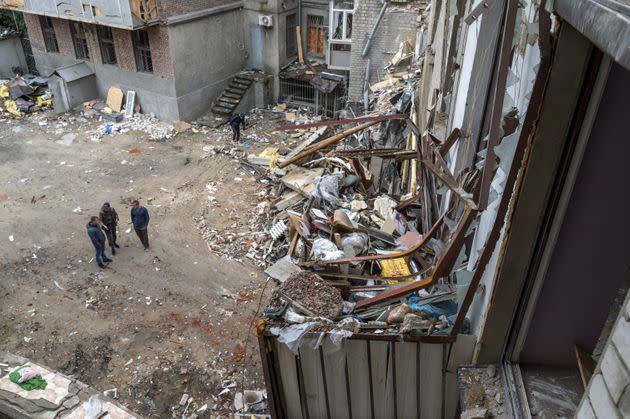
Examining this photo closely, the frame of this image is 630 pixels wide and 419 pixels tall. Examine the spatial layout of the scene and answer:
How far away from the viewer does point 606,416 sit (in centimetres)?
168

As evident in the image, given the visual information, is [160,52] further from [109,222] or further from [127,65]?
[109,222]

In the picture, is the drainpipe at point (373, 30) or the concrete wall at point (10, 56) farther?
the concrete wall at point (10, 56)

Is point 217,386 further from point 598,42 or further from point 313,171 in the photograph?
point 598,42

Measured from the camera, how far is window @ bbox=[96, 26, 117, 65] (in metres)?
17.3

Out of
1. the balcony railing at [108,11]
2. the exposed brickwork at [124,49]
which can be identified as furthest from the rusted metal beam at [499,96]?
the exposed brickwork at [124,49]

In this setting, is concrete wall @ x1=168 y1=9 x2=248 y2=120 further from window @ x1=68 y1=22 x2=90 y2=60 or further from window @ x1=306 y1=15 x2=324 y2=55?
window @ x1=68 y1=22 x2=90 y2=60

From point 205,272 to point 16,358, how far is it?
3.90 m

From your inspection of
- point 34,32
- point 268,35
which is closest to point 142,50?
point 268,35

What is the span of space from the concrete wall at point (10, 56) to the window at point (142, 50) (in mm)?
7830

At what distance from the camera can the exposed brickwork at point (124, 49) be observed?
1672 cm

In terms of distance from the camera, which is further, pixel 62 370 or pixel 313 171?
pixel 313 171

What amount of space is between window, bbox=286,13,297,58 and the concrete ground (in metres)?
8.05

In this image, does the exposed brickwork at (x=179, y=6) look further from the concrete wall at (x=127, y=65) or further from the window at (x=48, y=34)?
the window at (x=48, y=34)

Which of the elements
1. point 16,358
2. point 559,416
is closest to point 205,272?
point 16,358
